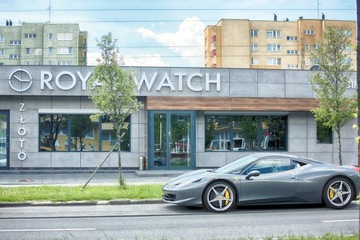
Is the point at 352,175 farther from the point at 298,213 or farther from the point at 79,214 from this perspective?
the point at 79,214

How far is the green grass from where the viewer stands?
12703 millimetres

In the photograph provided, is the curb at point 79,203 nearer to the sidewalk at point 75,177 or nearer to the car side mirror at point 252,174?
the car side mirror at point 252,174

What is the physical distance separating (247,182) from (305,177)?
1.40 metres

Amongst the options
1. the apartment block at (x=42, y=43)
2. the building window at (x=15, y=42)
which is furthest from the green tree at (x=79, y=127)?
the building window at (x=15, y=42)

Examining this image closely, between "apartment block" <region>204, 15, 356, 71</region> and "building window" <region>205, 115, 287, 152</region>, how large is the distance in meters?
60.5

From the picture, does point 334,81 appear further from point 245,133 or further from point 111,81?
point 111,81

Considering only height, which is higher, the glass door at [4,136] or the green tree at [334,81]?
the green tree at [334,81]

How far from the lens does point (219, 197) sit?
428 inches

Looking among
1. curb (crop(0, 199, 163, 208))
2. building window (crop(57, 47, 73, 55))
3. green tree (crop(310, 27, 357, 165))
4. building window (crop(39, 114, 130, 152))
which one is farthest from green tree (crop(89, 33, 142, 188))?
building window (crop(57, 47, 73, 55))

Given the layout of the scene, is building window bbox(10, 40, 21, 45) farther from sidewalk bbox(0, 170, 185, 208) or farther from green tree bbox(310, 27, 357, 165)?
green tree bbox(310, 27, 357, 165)

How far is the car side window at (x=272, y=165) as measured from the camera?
11266 millimetres

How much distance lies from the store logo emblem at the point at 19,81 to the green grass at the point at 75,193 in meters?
7.94

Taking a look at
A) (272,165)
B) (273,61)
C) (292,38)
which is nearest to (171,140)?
(272,165)

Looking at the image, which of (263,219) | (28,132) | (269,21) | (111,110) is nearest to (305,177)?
(263,219)
